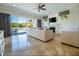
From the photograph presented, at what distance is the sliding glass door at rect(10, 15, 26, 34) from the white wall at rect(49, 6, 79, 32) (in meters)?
0.94

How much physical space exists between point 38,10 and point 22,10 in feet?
1.66

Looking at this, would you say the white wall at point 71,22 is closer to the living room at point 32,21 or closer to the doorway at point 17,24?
the living room at point 32,21

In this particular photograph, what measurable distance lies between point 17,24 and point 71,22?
1718mm

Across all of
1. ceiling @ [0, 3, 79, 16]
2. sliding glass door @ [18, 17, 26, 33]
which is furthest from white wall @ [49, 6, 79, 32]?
sliding glass door @ [18, 17, 26, 33]

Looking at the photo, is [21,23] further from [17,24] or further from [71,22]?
[71,22]

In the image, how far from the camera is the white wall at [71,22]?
3318mm

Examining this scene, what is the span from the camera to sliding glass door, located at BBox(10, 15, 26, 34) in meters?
3.47

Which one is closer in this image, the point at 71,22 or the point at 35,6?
the point at 35,6

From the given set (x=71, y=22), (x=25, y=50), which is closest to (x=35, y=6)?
(x=71, y=22)

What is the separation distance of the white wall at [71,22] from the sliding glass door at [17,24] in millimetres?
938

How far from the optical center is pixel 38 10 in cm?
350

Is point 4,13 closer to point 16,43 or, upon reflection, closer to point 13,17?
point 13,17

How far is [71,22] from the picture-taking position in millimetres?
3490

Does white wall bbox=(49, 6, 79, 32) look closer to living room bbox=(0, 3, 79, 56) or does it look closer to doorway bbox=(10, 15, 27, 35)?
living room bbox=(0, 3, 79, 56)
